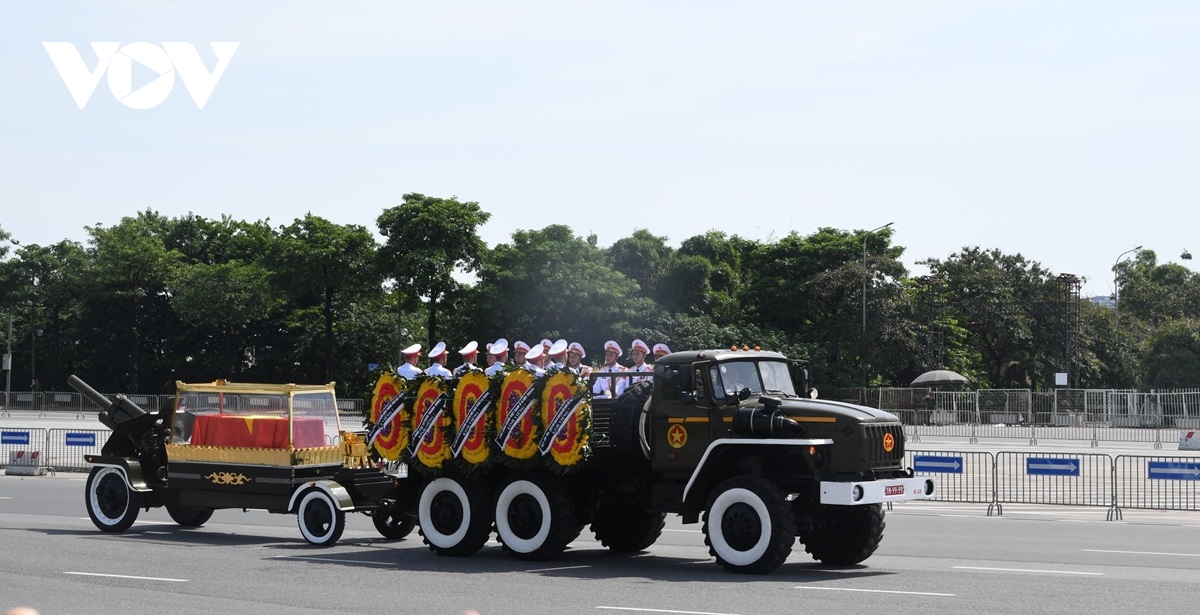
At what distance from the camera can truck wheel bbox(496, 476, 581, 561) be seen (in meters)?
15.6

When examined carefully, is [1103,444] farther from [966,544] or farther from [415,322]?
[415,322]


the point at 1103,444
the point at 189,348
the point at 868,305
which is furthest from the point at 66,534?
the point at 189,348

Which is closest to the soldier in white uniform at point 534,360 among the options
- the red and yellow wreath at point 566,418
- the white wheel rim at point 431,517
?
the red and yellow wreath at point 566,418

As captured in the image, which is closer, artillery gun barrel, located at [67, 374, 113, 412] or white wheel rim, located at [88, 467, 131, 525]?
white wheel rim, located at [88, 467, 131, 525]

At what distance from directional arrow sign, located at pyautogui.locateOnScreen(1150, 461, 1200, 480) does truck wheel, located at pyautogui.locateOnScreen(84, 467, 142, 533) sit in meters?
16.2

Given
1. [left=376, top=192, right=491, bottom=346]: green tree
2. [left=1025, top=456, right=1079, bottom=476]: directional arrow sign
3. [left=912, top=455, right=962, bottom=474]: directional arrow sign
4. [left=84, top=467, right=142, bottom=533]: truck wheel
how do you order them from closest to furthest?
[left=84, top=467, right=142, bottom=533]: truck wheel, [left=1025, top=456, right=1079, bottom=476]: directional arrow sign, [left=912, top=455, right=962, bottom=474]: directional arrow sign, [left=376, top=192, right=491, bottom=346]: green tree

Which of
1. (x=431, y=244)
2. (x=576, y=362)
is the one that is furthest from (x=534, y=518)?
(x=431, y=244)

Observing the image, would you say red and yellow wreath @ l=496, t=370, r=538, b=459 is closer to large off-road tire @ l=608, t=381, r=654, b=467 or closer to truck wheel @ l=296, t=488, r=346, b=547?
large off-road tire @ l=608, t=381, r=654, b=467

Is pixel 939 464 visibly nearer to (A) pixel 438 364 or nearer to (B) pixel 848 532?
(B) pixel 848 532

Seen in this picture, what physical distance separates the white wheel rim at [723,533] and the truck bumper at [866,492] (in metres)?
0.64

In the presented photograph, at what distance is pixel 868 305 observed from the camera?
70.1 meters

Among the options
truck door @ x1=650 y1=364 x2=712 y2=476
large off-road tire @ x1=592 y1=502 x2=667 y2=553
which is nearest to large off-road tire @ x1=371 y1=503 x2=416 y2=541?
large off-road tire @ x1=592 y1=502 x2=667 y2=553

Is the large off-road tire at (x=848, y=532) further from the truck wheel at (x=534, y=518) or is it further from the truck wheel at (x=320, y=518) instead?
the truck wheel at (x=320, y=518)

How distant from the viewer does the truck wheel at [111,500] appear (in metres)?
18.7
